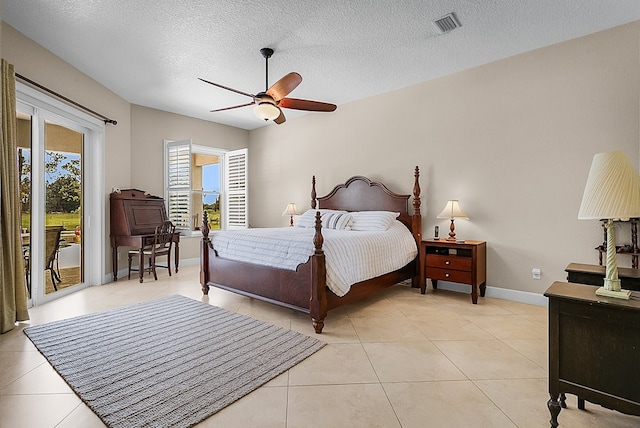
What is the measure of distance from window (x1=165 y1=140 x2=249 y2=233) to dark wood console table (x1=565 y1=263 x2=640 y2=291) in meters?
5.19

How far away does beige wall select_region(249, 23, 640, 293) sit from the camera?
313 cm

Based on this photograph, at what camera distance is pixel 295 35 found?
3150 millimetres

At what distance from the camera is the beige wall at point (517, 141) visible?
3.13 metres

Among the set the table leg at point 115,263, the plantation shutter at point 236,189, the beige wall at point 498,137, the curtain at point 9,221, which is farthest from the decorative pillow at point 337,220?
the curtain at point 9,221

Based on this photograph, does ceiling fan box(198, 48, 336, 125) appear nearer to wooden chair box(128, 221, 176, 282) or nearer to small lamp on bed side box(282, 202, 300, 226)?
small lamp on bed side box(282, 202, 300, 226)

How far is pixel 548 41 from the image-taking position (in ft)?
10.9

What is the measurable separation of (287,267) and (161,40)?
267 cm

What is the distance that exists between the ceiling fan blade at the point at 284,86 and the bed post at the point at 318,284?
1.29m

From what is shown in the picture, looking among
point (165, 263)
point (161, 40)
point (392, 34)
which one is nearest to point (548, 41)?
point (392, 34)

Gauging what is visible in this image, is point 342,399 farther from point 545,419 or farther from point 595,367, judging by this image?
point 595,367

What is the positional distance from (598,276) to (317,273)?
1.98 m

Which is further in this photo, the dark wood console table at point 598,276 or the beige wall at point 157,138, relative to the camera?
the beige wall at point 157,138

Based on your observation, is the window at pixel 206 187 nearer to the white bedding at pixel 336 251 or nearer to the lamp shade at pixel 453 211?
the white bedding at pixel 336 251

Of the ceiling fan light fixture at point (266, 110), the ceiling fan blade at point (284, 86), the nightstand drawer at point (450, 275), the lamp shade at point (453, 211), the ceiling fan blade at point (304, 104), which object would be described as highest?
the ceiling fan blade at point (284, 86)
